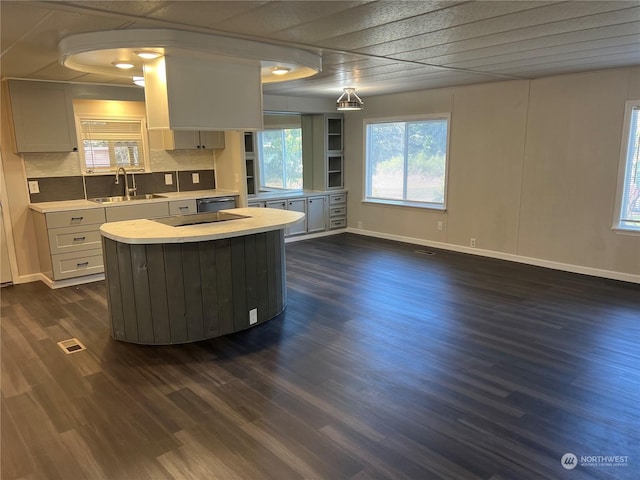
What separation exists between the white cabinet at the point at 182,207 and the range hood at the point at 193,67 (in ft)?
6.40

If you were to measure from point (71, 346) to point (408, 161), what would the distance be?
527 cm

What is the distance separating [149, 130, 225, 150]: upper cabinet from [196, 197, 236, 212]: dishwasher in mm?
772

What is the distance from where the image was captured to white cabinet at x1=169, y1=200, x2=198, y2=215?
18.6ft

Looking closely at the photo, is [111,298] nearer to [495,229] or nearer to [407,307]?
[407,307]

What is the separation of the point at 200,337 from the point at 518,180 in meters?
4.37

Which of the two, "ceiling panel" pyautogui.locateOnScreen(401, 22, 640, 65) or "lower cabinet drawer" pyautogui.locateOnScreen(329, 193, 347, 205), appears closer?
"ceiling panel" pyautogui.locateOnScreen(401, 22, 640, 65)

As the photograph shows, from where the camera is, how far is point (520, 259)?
230 inches

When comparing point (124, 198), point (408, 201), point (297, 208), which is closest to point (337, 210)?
point (297, 208)

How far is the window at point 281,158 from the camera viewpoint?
859 cm

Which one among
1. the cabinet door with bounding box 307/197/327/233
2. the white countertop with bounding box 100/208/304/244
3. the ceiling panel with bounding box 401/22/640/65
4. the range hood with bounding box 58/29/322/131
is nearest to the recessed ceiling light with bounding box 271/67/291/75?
the range hood with bounding box 58/29/322/131

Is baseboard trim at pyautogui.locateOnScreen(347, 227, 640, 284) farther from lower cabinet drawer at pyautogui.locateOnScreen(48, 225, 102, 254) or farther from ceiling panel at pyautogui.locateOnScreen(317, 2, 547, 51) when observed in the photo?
lower cabinet drawer at pyautogui.locateOnScreen(48, 225, 102, 254)

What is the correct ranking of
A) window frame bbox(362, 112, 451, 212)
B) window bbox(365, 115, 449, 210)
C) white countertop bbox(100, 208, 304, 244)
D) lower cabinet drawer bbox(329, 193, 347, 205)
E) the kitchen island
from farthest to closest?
lower cabinet drawer bbox(329, 193, 347, 205), window bbox(365, 115, 449, 210), window frame bbox(362, 112, 451, 212), the kitchen island, white countertop bbox(100, 208, 304, 244)

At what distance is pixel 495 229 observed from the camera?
19.9ft

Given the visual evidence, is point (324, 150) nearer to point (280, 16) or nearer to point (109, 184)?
point (109, 184)
